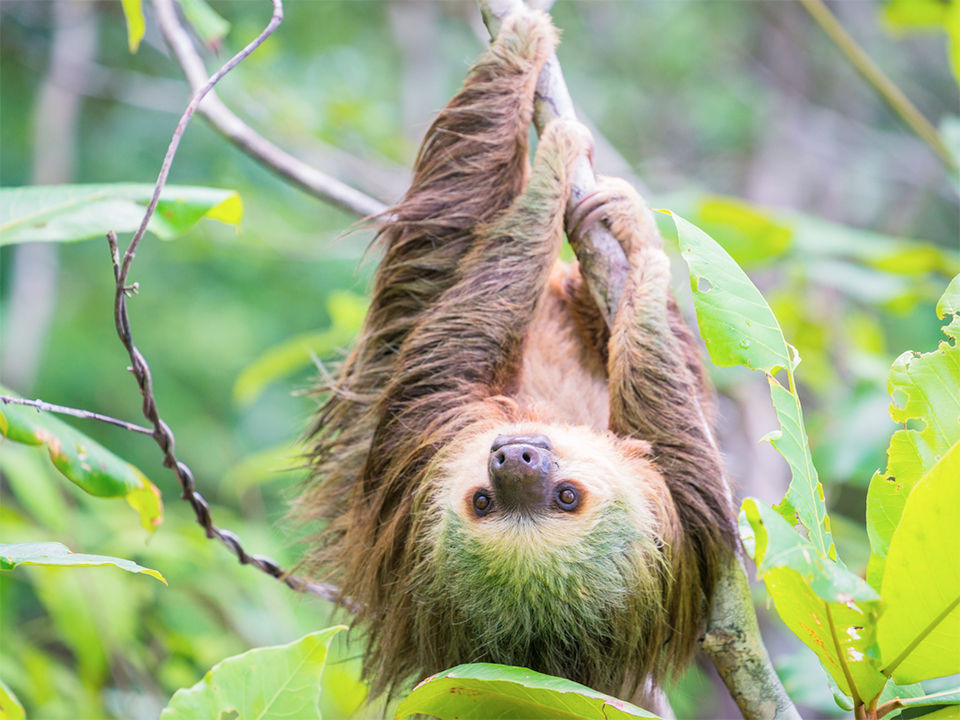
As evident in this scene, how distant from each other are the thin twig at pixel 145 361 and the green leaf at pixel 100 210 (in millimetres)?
143

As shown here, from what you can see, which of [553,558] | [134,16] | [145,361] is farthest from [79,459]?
[553,558]

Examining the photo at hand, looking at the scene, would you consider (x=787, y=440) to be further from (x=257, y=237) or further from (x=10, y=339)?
(x=10, y=339)

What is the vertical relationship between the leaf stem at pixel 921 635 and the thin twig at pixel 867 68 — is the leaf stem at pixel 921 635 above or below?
below

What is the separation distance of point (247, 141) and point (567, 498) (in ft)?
7.21

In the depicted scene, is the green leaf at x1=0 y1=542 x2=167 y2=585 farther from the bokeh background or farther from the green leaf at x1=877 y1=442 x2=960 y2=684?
the bokeh background

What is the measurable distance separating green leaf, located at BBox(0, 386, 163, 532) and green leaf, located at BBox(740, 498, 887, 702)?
1922mm

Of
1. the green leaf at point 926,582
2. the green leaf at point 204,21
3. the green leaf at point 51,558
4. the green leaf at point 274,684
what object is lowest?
the green leaf at point 274,684

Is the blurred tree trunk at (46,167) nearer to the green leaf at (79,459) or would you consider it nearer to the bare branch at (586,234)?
the green leaf at (79,459)

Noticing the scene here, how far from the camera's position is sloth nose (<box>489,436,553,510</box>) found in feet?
10.3

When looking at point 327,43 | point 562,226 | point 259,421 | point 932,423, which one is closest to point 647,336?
point 562,226

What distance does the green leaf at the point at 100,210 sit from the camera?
10.1 feet

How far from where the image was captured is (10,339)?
6730 millimetres

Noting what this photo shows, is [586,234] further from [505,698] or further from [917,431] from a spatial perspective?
[505,698]

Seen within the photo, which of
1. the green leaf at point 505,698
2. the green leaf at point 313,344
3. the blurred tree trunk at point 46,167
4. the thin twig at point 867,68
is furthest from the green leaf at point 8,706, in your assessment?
the blurred tree trunk at point 46,167
